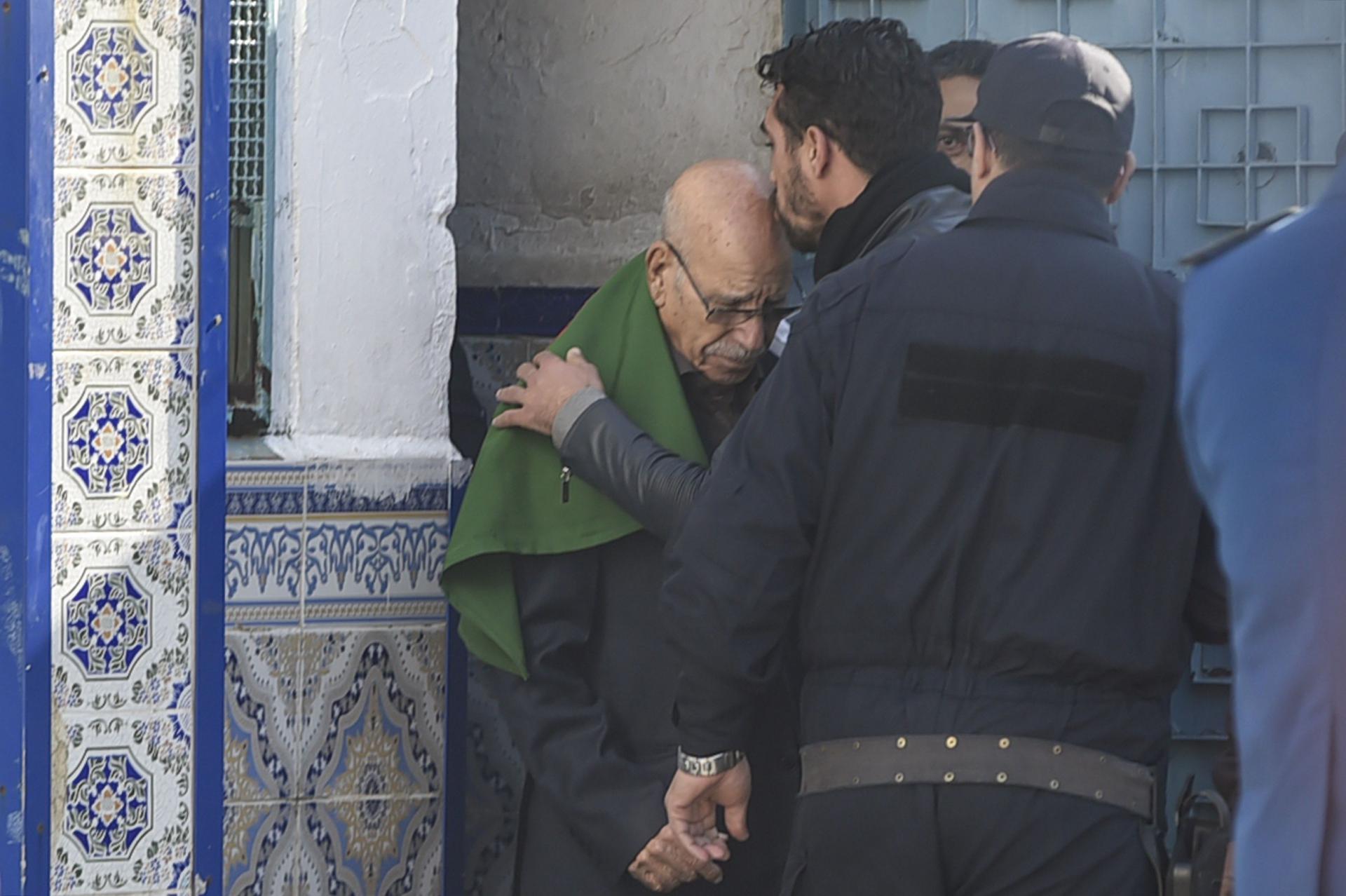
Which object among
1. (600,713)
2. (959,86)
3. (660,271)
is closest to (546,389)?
(660,271)

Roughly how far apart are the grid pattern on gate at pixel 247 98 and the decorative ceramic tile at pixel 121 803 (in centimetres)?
103

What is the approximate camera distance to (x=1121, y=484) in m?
2.51

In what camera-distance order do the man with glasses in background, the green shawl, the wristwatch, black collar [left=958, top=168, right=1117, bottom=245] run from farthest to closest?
the man with glasses in background, the green shawl, the wristwatch, black collar [left=958, top=168, right=1117, bottom=245]

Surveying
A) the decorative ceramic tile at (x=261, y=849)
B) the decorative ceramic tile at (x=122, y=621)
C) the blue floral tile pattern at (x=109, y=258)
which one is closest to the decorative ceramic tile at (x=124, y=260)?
the blue floral tile pattern at (x=109, y=258)

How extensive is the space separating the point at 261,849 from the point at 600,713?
78 centimetres

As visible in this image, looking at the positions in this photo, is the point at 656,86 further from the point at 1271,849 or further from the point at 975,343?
the point at 1271,849

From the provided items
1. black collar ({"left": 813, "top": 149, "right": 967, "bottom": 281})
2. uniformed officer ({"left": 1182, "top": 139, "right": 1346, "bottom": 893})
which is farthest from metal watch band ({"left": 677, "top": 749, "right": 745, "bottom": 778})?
uniformed officer ({"left": 1182, "top": 139, "right": 1346, "bottom": 893})

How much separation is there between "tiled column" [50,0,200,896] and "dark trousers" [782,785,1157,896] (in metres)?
1.24

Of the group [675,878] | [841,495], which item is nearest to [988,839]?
[841,495]

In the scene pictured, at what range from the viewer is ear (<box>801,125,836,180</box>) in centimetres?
303

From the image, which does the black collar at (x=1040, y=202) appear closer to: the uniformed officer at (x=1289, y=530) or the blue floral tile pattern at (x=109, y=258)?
the uniformed officer at (x=1289, y=530)

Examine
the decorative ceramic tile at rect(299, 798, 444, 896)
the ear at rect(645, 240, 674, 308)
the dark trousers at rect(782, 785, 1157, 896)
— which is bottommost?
the decorative ceramic tile at rect(299, 798, 444, 896)

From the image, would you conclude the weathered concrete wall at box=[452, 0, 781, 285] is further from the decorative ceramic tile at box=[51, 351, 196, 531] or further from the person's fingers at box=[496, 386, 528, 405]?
the decorative ceramic tile at box=[51, 351, 196, 531]

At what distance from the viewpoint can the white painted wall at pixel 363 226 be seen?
11.6 feet
